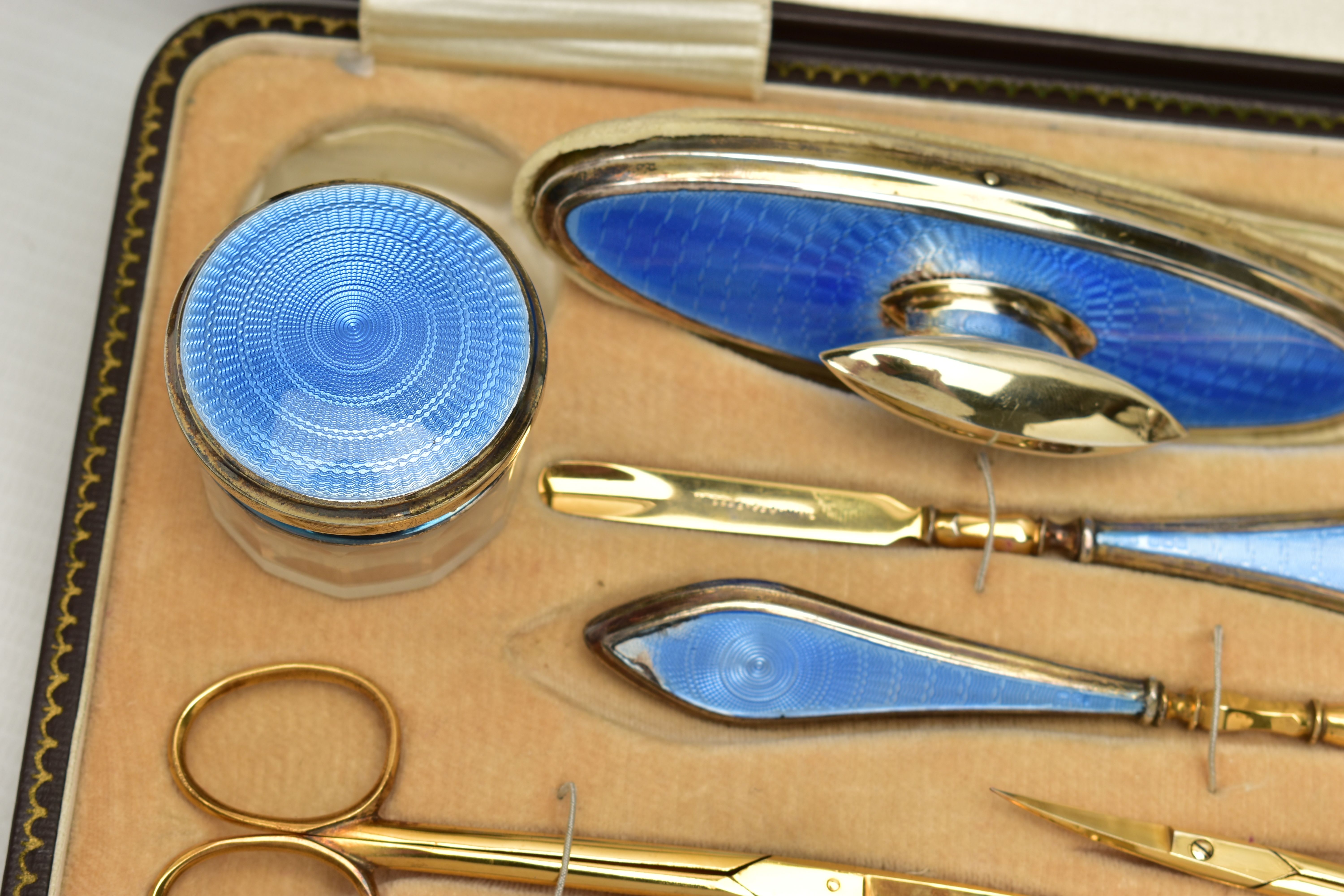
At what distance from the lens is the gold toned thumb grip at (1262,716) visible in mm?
583

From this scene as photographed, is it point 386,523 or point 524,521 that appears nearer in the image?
point 386,523

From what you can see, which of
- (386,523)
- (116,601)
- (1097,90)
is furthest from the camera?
(1097,90)

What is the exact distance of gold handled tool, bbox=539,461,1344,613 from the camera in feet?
1.96

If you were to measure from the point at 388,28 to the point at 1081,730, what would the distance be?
49 centimetres

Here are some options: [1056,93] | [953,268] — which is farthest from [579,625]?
[1056,93]

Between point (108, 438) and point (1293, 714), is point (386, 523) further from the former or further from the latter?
point (1293, 714)

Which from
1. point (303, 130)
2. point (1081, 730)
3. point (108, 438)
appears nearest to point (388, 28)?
point (303, 130)

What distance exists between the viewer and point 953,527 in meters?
0.60

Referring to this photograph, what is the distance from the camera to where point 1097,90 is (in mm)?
672

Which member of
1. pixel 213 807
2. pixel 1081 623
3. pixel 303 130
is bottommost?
pixel 213 807

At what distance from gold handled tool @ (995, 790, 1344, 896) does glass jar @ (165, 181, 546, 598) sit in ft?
1.00

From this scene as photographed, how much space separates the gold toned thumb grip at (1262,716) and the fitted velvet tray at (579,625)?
15 mm

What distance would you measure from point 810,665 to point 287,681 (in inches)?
9.4

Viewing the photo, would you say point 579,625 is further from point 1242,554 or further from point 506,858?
point 1242,554
